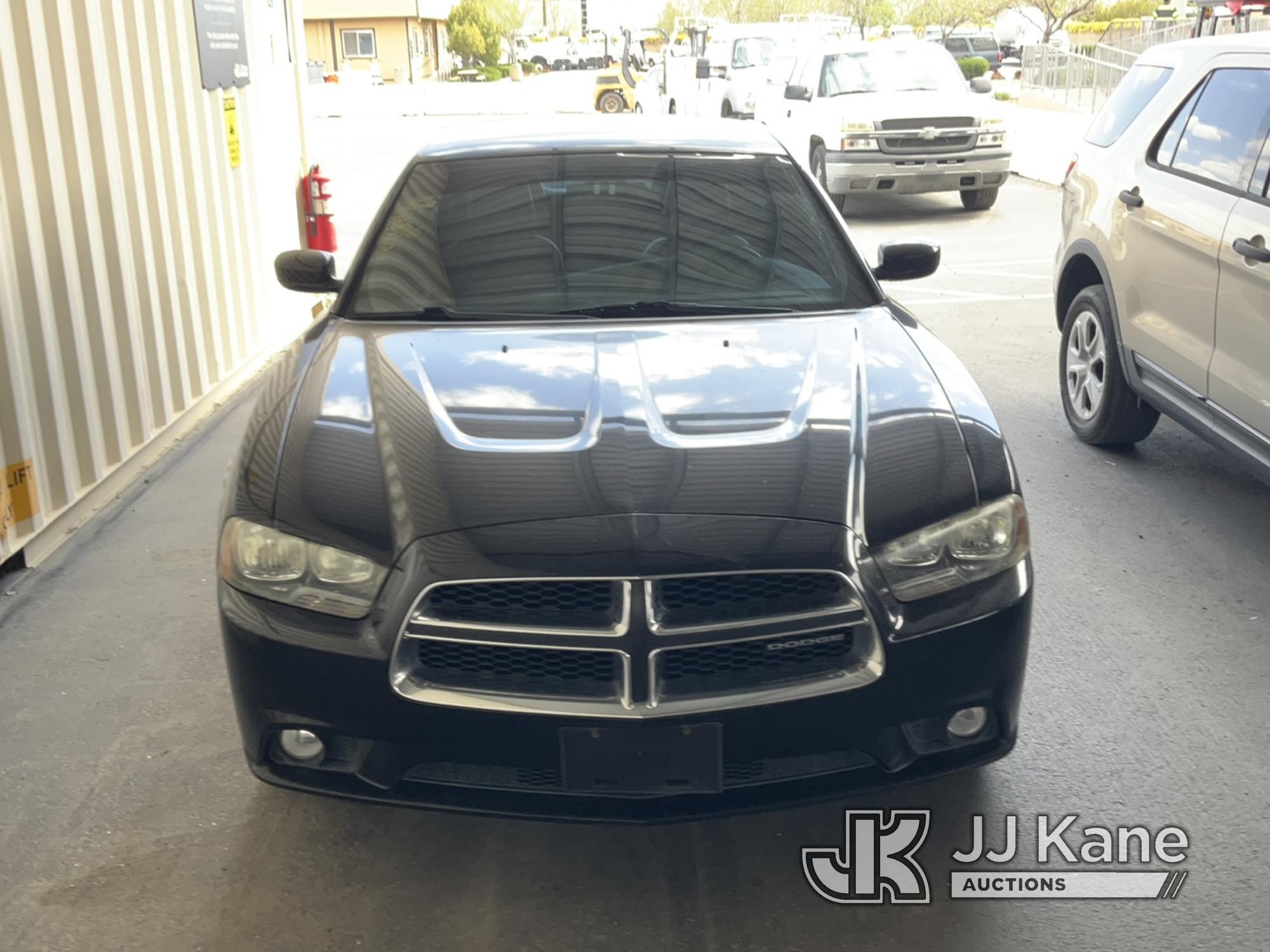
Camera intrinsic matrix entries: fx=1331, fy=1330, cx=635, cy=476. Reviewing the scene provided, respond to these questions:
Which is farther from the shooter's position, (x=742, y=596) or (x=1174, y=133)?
(x=1174, y=133)

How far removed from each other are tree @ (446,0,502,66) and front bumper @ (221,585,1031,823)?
217 ft

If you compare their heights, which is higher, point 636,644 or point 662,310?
point 662,310

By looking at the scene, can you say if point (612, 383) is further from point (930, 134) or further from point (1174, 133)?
point (930, 134)

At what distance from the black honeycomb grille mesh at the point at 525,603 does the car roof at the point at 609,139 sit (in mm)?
2156

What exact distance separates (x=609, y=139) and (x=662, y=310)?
85cm

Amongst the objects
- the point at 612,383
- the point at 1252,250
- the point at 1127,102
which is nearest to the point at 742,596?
the point at 612,383

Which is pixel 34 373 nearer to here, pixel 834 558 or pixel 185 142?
pixel 185 142

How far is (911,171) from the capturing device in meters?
14.0

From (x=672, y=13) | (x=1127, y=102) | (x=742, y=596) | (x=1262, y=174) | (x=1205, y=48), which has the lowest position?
(x=742, y=596)

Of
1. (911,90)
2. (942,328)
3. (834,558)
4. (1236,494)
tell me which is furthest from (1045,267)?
(834,558)

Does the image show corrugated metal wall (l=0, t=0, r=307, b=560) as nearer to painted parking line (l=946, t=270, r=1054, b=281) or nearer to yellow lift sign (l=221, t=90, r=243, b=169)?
yellow lift sign (l=221, t=90, r=243, b=169)

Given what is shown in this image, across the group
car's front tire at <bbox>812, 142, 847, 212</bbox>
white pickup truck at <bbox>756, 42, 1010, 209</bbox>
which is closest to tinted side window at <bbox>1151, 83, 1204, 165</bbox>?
white pickup truck at <bbox>756, 42, 1010, 209</bbox>

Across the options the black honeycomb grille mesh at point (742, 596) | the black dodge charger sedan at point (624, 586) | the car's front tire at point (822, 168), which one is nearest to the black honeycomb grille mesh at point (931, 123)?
the car's front tire at point (822, 168)

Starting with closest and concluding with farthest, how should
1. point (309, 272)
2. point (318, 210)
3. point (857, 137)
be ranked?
point (309, 272) → point (318, 210) → point (857, 137)
